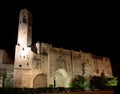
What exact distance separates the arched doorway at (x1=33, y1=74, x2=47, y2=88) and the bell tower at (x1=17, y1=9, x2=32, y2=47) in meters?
8.04

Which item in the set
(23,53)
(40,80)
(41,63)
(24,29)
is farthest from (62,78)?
(24,29)

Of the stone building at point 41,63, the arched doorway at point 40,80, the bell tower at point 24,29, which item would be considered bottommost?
the arched doorway at point 40,80

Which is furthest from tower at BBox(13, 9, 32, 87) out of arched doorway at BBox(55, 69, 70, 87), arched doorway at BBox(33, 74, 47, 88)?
arched doorway at BBox(55, 69, 70, 87)

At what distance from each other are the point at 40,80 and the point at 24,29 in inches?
516

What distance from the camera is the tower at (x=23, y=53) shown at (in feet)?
110

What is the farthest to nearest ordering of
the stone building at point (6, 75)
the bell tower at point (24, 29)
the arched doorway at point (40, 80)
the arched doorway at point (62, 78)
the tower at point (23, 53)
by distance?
the arched doorway at point (62, 78) → the bell tower at point (24, 29) → the arched doorway at point (40, 80) → the stone building at point (6, 75) → the tower at point (23, 53)

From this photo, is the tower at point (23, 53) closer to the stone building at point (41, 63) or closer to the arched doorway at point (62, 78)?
the stone building at point (41, 63)

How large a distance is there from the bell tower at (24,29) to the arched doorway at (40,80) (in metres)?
8.04

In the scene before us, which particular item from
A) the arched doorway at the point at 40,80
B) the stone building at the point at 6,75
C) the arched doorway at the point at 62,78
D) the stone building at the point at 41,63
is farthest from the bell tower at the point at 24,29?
the arched doorway at the point at 62,78

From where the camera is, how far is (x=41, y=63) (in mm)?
36500

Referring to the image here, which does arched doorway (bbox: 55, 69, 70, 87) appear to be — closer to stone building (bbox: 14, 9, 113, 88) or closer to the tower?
stone building (bbox: 14, 9, 113, 88)

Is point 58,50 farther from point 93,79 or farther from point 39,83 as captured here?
point 93,79

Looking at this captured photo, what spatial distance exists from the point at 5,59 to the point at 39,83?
38.5 feet

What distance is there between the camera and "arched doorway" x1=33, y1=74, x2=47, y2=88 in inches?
1399
